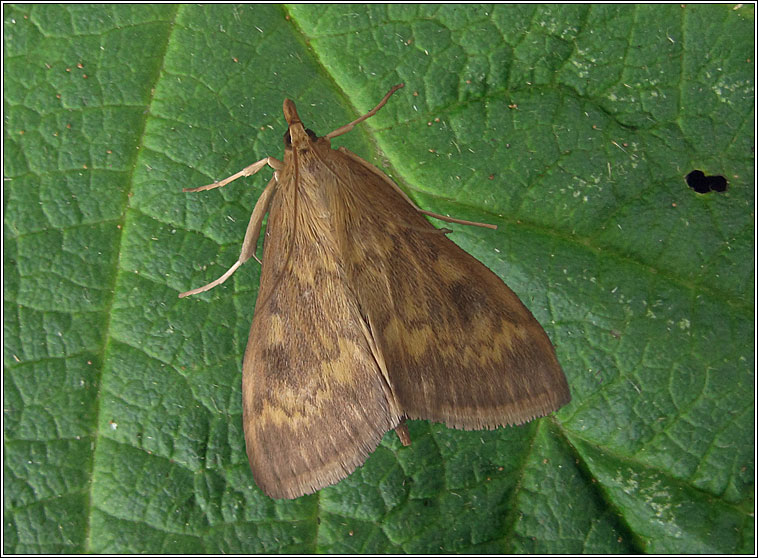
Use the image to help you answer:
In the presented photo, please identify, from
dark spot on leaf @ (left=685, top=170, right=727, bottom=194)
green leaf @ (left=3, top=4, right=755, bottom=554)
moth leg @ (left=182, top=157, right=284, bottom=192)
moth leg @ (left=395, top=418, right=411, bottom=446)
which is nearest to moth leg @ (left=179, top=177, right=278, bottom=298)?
moth leg @ (left=182, top=157, right=284, bottom=192)

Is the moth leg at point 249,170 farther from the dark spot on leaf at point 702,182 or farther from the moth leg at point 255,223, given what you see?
the dark spot on leaf at point 702,182

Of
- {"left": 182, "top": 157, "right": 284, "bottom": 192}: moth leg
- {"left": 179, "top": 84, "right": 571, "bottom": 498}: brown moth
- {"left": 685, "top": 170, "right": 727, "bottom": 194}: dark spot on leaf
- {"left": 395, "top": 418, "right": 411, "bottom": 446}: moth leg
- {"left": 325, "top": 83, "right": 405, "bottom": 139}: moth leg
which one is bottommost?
{"left": 395, "top": 418, "right": 411, "bottom": 446}: moth leg

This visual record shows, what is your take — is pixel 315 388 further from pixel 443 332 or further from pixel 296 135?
pixel 296 135

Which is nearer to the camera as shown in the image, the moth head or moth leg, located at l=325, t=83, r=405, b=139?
the moth head

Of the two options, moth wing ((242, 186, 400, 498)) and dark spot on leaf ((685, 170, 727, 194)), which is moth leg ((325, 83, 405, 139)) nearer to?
moth wing ((242, 186, 400, 498))

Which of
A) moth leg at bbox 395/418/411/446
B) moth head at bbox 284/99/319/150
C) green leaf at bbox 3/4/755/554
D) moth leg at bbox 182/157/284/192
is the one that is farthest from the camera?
green leaf at bbox 3/4/755/554
